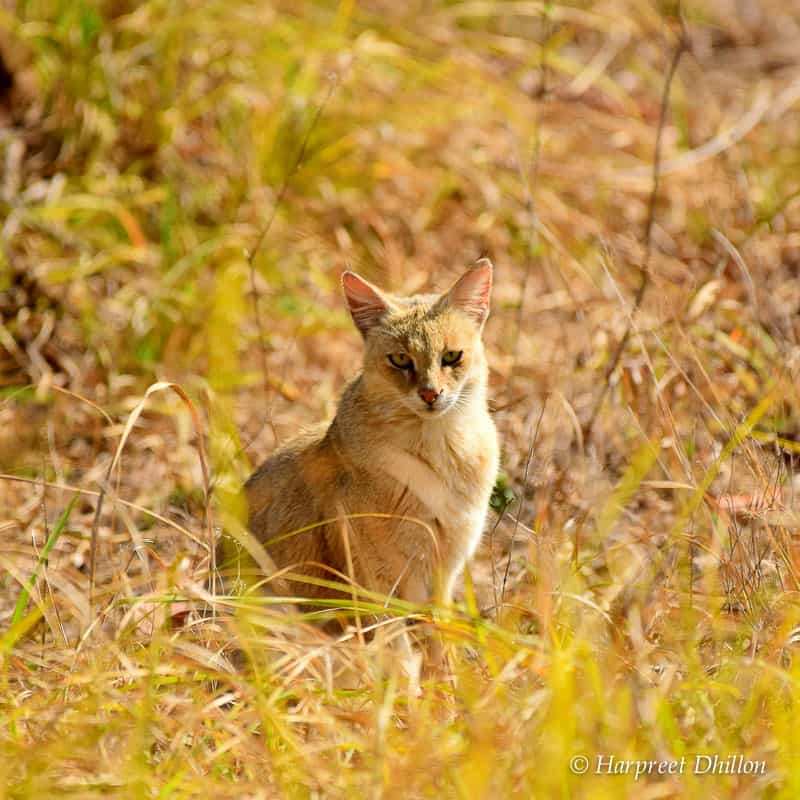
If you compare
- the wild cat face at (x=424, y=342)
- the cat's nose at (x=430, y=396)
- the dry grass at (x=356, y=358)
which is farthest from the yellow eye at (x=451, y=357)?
the dry grass at (x=356, y=358)

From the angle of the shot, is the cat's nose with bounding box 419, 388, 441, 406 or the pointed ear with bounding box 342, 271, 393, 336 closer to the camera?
the cat's nose with bounding box 419, 388, 441, 406

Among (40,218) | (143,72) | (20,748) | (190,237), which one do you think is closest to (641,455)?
(20,748)

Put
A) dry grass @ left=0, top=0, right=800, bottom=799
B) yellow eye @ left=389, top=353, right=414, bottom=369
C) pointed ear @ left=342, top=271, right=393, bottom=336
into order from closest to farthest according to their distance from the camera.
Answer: dry grass @ left=0, top=0, right=800, bottom=799 < yellow eye @ left=389, top=353, right=414, bottom=369 < pointed ear @ left=342, top=271, right=393, bottom=336

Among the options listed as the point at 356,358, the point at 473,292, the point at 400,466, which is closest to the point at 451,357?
the point at 473,292

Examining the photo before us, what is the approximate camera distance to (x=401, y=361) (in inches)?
123

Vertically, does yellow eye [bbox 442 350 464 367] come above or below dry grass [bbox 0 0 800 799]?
above

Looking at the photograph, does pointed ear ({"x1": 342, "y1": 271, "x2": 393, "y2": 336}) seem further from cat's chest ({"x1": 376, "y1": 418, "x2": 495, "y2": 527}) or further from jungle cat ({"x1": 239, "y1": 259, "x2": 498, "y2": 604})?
cat's chest ({"x1": 376, "y1": 418, "x2": 495, "y2": 527})

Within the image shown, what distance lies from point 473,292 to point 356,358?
1672 mm

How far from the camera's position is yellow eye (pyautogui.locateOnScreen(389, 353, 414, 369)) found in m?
3.11

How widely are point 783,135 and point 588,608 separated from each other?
3963 mm

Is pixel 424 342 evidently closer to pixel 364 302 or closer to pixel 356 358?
pixel 364 302

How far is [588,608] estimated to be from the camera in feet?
9.01

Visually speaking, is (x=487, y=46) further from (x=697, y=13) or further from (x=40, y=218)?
(x=40, y=218)

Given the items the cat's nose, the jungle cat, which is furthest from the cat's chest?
the cat's nose
